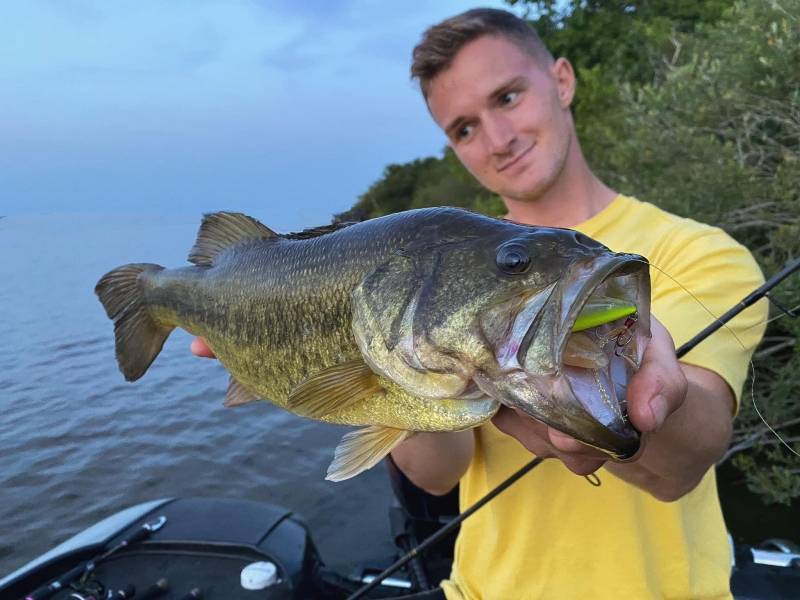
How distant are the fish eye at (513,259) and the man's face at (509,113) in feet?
5.57

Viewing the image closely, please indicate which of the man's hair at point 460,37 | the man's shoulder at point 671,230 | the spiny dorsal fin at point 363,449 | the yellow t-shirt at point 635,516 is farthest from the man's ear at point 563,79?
the spiny dorsal fin at point 363,449

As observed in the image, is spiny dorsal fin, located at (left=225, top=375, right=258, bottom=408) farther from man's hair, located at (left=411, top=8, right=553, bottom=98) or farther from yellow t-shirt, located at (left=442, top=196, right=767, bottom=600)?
man's hair, located at (left=411, top=8, right=553, bottom=98)

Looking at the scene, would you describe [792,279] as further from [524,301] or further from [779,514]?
[524,301]

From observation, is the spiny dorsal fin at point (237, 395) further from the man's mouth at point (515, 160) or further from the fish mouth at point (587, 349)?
the man's mouth at point (515, 160)

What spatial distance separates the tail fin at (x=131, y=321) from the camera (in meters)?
2.96

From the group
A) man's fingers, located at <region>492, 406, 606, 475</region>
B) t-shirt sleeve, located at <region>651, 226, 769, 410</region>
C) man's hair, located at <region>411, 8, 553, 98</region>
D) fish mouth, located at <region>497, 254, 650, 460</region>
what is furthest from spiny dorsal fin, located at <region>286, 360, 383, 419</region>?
man's hair, located at <region>411, 8, 553, 98</region>

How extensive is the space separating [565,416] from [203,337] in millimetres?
1882

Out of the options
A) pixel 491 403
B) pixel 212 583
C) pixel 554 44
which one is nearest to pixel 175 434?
pixel 212 583

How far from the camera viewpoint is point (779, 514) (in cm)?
693

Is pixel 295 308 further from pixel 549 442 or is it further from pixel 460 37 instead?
pixel 460 37

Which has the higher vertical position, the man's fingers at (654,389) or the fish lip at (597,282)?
the fish lip at (597,282)

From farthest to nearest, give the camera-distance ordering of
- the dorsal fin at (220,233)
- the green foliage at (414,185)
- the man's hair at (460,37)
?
the green foliage at (414,185) < the man's hair at (460,37) < the dorsal fin at (220,233)

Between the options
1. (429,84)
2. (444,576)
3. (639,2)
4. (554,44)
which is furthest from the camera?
(639,2)

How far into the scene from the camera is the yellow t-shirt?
2070mm
